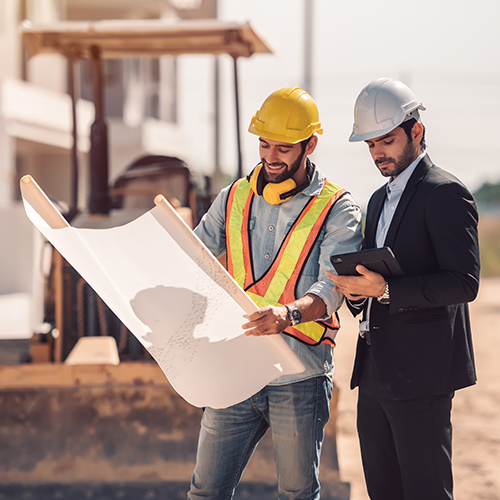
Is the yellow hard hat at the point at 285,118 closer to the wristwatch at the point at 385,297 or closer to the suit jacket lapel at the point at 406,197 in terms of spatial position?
the suit jacket lapel at the point at 406,197

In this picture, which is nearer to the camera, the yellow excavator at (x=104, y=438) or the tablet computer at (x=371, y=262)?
the tablet computer at (x=371, y=262)

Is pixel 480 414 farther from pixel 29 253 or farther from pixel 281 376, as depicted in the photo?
pixel 29 253

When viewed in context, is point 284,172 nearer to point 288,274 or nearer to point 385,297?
point 288,274

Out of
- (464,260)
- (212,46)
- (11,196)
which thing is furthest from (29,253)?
(464,260)

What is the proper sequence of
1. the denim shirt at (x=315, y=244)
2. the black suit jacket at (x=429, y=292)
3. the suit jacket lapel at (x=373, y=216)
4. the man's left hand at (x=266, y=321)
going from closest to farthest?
the man's left hand at (x=266, y=321), the black suit jacket at (x=429, y=292), the denim shirt at (x=315, y=244), the suit jacket lapel at (x=373, y=216)

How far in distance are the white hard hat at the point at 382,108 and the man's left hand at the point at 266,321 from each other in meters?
0.76

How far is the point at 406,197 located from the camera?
2664mm

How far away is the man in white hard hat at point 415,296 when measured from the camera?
2488 mm

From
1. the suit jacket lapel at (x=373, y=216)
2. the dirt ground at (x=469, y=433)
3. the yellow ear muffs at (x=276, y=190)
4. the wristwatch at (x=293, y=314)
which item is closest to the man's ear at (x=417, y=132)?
the suit jacket lapel at (x=373, y=216)

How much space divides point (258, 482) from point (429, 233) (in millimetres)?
2492

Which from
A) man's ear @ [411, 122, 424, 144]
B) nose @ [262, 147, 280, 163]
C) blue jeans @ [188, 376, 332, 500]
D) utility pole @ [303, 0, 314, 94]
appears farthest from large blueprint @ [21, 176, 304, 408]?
utility pole @ [303, 0, 314, 94]

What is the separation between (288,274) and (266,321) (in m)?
0.33

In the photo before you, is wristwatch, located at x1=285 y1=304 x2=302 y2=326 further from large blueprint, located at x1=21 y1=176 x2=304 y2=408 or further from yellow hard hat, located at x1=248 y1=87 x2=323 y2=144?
yellow hard hat, located at x1=248 y1=87 x2=323 y2=144

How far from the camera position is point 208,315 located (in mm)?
2566
